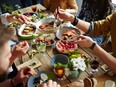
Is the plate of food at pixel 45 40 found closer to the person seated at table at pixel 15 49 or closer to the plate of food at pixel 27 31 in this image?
the plate of food at pixel 27 31

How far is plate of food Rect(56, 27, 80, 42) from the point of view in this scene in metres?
1.72

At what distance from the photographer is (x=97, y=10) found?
220 cm

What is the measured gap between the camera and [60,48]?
1.67 meters

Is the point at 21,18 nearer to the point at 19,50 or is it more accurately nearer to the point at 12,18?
the point at 12,18

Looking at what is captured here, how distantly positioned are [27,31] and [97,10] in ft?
2.94

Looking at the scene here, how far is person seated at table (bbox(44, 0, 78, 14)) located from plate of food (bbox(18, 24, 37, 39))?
A: 676mm

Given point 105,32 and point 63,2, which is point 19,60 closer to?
point 105,32

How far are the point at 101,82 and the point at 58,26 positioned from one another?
35.2 inches

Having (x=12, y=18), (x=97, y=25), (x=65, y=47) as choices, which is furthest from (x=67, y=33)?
(x=12, y=18)

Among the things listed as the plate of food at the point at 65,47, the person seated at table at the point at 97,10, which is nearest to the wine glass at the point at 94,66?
the plate of food at the point at 65,47

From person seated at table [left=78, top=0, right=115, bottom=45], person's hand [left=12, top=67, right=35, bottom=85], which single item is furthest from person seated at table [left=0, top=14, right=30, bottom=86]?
person seated at table [left=78, top=0, right=115, bottom=45]

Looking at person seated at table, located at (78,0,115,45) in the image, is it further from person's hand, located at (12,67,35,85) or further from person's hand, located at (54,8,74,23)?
person's hand, located at (12,67,35,85)

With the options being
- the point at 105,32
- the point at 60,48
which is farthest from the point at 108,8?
the point at 60,48

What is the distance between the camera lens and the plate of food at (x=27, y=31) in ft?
6.08
